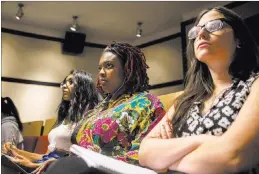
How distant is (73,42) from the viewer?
6203 mm

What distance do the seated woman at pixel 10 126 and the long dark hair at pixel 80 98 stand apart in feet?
2.93

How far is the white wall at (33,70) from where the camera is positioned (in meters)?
5.69

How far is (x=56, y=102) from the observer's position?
6102 mm

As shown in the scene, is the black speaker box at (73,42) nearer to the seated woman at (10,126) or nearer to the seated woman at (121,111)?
the seated woman at (10,126)

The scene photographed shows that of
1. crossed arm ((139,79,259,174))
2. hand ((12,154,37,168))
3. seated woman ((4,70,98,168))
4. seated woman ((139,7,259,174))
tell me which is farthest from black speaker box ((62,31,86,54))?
→ crossed arm ((139,79,259,174))

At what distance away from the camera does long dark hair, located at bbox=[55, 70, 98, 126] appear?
7.93 ft

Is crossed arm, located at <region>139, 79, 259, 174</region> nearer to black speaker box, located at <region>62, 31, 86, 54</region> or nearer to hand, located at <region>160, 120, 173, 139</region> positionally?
hand, located at <region>160, 120, 173, 139</region>

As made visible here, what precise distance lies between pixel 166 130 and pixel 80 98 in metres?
1.40

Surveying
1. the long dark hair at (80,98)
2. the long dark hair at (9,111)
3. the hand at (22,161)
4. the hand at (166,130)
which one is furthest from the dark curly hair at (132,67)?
the long dark hair at (9,111)

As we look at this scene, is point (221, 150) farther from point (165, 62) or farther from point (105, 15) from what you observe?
point (165, 62)

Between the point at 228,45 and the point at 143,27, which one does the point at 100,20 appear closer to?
the point at 143,27

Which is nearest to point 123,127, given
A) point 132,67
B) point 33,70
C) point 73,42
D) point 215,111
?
point 132,67

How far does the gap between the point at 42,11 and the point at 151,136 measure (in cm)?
477

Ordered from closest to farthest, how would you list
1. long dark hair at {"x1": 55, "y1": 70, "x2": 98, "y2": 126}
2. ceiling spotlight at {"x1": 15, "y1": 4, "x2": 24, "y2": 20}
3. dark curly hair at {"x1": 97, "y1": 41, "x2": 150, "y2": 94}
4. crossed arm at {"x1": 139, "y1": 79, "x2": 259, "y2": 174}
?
crossed arm at {"x1": 139, "y1": 79, "x2": 259, "y2": 174} → dark curly hair at {"x1": 97, "y1": 41, "x2": 150, "y2": 94} → long dark hair at {"x1": 55, "y1": 70, "x2": 98, "y2": 126} → ceiling spotlight at {"x1": 15, "y1": 4, "x2": 24, "y2": 20}
